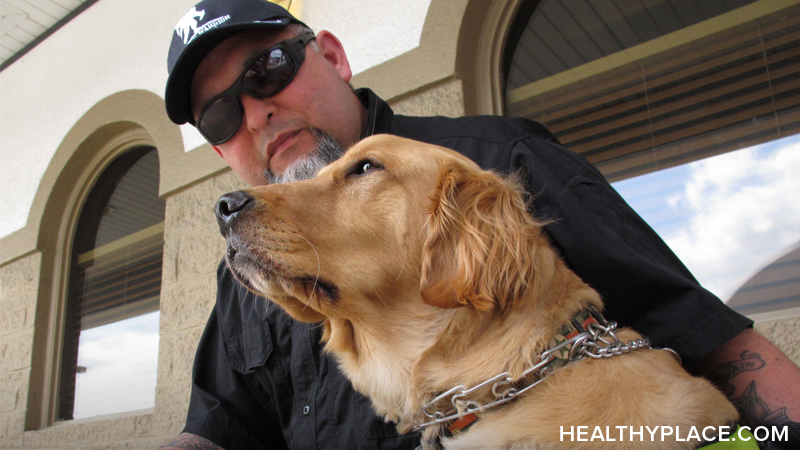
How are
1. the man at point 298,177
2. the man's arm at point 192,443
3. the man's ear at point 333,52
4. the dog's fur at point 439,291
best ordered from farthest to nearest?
the man's ear at point 333,52 → the man's arm at point 192,443 → the man at point 298,177 → the dog's fur at point 439,291

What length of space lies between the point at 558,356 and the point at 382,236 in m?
0.58

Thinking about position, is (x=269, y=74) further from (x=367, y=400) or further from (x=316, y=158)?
(x=367, y=400)

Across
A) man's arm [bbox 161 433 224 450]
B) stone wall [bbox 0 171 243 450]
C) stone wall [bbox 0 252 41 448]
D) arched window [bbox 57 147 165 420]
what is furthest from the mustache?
stone wall [bbox 0 252 41 448]

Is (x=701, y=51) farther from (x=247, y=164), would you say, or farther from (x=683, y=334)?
(x=247, y=164)

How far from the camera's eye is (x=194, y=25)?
2.18 meters

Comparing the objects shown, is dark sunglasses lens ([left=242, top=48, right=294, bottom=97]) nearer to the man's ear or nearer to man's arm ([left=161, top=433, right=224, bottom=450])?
the man's ear

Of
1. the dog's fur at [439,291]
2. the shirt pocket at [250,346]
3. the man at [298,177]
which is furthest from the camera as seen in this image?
the shirt pocket at [250,346]

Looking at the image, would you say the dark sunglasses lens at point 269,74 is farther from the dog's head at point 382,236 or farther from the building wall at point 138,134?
the building wall at point 138,134

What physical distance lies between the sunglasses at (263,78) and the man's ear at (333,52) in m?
0.32

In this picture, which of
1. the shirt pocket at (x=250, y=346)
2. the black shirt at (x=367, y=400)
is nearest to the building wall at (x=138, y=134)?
the black shirt at (x=367, y=400)

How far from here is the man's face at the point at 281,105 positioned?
2.24m

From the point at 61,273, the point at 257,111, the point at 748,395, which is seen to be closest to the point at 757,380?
the point at 748,395

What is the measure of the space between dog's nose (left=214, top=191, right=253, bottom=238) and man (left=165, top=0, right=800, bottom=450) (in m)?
0.65

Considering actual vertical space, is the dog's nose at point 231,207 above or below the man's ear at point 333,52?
below
